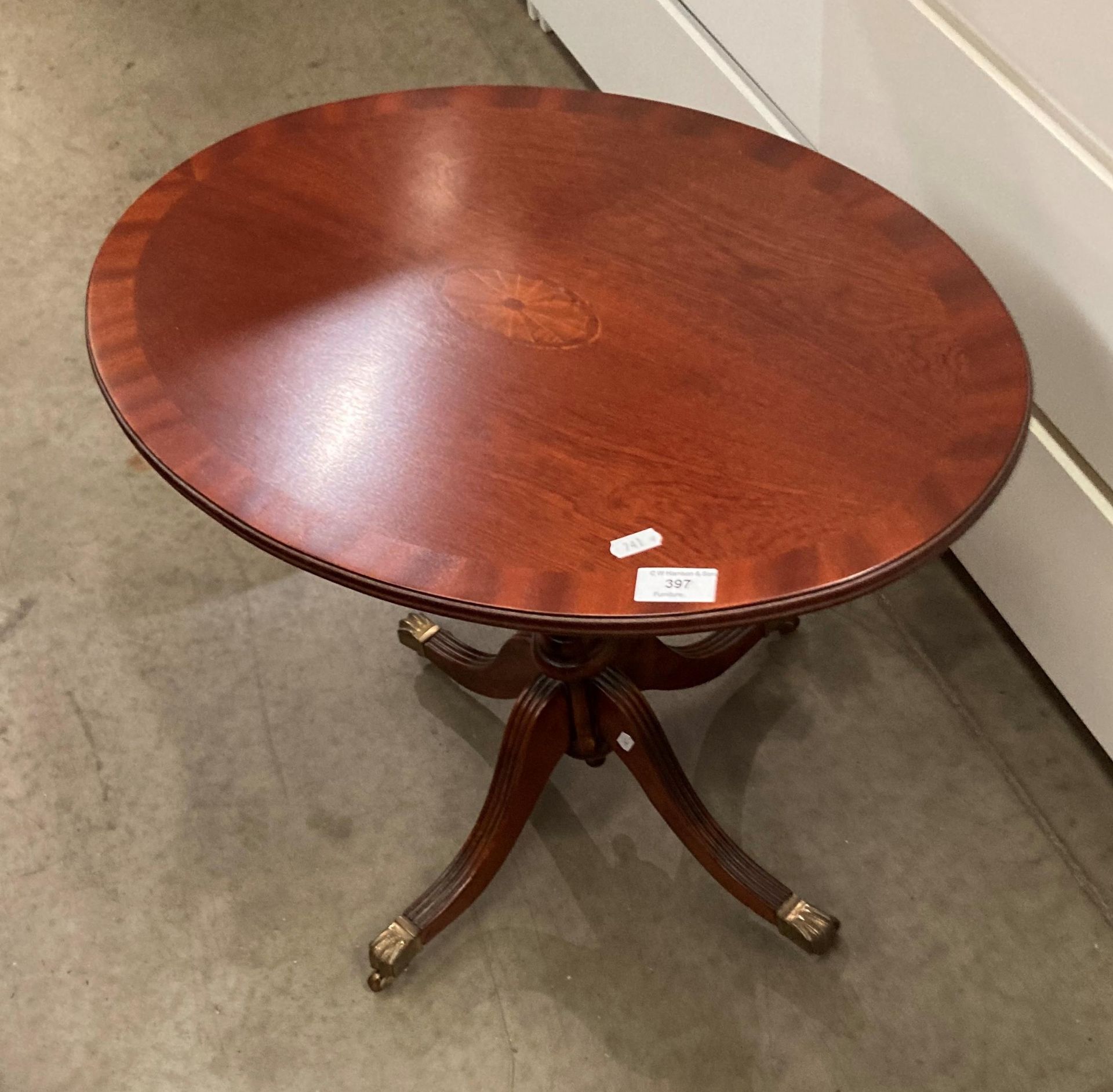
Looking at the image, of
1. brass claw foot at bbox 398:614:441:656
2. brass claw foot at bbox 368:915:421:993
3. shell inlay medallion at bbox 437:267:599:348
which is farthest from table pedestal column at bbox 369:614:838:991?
shell inlay medallion at bbox 437:267:599:348

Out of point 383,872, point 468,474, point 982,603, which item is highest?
point 468,474

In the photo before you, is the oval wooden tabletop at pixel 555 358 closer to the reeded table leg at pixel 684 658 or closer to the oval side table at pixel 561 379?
the oval side table at pixel 561 379

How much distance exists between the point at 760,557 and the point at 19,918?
1.05m

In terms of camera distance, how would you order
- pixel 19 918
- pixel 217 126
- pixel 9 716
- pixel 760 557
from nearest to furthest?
1. pixel 760 557
2. pixel 19 918
3. pixel 9 716
4. pixel 217 126

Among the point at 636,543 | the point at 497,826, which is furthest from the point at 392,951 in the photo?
the point at 636,543

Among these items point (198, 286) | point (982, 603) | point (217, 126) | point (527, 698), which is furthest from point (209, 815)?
point (217, 126)

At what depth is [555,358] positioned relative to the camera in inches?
42.9

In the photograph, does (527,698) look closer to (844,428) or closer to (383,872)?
(383,872)

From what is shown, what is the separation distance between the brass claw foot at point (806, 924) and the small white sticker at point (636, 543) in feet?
2.05

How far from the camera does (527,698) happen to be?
135 cm

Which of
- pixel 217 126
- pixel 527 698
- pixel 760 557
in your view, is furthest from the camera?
pixel 217 126

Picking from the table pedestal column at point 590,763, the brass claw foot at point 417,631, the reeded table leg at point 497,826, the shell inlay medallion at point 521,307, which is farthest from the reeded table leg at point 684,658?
the shell inlay medallion at point 521,307

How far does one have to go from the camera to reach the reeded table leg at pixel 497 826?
136cm

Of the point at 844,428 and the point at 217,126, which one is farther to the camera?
the point at 217,126
